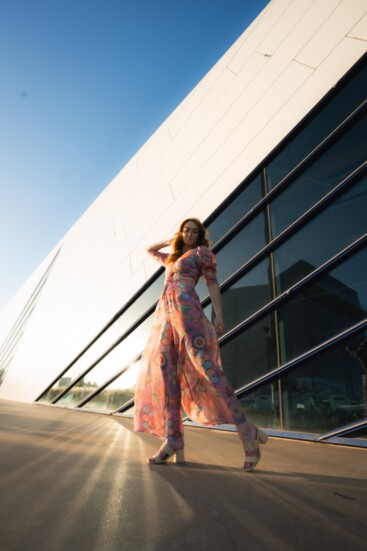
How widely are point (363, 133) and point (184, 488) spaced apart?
3.63m

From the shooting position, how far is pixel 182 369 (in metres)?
2.18

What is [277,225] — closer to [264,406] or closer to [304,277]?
[304,277]

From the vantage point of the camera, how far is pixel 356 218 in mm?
3172

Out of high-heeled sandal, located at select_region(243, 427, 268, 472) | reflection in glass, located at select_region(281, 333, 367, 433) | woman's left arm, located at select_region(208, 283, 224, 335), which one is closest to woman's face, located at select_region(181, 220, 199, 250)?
woman's left arm, located at select_region(208, 283, 224, 335)

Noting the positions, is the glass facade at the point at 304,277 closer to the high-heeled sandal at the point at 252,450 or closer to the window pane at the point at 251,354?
the window pane at the point at 251,354

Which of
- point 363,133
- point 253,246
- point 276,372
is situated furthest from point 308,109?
point 276,372

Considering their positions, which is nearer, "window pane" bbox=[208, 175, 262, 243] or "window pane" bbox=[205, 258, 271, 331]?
"window pane" bbox=[205, 258, 271, 331]

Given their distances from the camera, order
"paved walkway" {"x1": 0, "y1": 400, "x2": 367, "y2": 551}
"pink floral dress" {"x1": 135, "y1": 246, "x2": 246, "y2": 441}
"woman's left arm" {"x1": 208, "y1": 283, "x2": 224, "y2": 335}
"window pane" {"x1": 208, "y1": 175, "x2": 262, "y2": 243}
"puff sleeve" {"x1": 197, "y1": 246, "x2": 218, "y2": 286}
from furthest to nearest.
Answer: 1. "window pane" {"x1": 208, "y1": 175, "x2": 262, "y2": 243}
2. "puff sleeve" {"x1": 197, "y1": 246, "x2": 218, "y2": 286}
3. "woman's left arm" {"x1": 208, "y1": 283, "x2": 224, "y2": 335}
4. "pink floral dress" {"x1": 135, "y1": 246, "x2": 246, "y2": 441}
5. "paved walkway" {"x1": 0, "y1": 400, "x2": 367, "y2": 551}

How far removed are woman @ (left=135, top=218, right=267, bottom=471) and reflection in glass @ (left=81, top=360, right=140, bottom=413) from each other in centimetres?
300

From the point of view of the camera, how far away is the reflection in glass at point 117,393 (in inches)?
204

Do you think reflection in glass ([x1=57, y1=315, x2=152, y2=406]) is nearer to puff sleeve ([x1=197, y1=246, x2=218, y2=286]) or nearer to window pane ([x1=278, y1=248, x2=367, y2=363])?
window pane ([x1=278, y1=248, x2=367, y2=363])

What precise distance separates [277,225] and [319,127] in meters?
1.25

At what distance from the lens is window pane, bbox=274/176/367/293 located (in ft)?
10.5

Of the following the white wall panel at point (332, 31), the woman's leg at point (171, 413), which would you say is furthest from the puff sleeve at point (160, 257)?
the white wall panel at point (332, 31)
